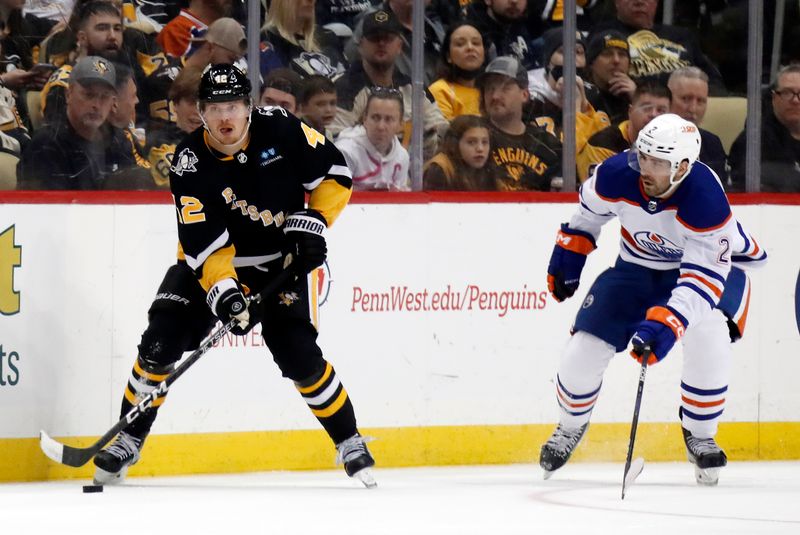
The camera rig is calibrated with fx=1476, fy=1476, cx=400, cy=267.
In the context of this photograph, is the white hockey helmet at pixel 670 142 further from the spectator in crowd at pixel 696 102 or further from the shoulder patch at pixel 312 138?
the spectator in crowd at pixel 696 102

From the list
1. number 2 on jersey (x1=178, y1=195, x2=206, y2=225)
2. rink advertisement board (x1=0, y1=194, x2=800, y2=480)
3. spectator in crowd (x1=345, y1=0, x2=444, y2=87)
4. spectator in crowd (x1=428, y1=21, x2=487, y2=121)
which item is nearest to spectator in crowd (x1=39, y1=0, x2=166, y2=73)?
rink advertisement board (x1=0, y1=194, x2=800, y2=480)

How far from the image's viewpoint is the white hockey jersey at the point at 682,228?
14.6 feet

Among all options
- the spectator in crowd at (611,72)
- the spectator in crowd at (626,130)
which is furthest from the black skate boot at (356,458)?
the spectator in crowd at (611,72)

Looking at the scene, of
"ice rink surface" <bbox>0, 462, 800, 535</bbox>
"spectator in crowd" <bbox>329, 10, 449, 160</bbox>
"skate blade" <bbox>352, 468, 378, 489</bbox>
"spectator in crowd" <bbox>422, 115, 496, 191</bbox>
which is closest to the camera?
"ice rink surface" <bbox>0, 462, 800, 535</bbox>

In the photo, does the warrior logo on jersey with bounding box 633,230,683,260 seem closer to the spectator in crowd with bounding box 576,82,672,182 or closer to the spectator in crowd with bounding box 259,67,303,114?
the spectator in crowd with bounding box 576,82,672,182

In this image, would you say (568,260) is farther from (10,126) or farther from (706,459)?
(10,126)

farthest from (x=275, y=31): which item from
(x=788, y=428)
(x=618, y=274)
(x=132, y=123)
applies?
(x=788, y=428)

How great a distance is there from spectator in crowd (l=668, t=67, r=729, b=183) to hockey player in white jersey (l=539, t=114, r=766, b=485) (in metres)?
1.07

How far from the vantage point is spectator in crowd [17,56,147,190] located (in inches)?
194

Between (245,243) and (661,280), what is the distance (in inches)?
52.7

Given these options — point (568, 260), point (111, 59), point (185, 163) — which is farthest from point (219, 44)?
point (568, 260)

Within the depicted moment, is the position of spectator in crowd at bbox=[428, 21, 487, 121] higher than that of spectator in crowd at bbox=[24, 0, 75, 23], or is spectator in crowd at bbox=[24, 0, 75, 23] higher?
spectator in crowd at bbox=[24, 0, 75, 23]

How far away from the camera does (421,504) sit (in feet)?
13.8

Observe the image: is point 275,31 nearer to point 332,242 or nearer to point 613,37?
point 332,242
